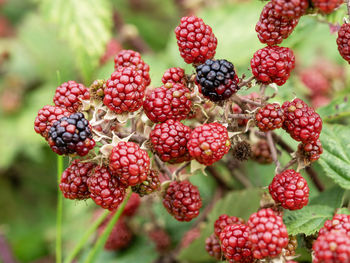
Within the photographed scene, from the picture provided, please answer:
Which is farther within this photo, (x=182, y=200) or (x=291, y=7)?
(x=182, y=200)

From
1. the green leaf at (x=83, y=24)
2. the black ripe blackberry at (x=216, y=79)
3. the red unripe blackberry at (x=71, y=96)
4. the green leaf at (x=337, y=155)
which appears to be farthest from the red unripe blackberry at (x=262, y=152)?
the green leaf at (x=83, y=24)

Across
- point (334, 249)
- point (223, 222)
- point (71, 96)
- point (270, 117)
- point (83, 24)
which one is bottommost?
point (334, 249)

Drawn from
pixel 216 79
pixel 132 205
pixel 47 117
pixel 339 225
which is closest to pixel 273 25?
pixel 216 79

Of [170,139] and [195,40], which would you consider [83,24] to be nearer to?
[195,40]

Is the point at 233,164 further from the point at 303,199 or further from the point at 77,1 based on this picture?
the point at 77,1

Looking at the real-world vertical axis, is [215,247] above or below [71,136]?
below

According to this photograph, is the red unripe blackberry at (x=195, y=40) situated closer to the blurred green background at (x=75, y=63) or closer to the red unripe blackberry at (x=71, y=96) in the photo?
the red unripe blackberry at (x=71, y=96)
